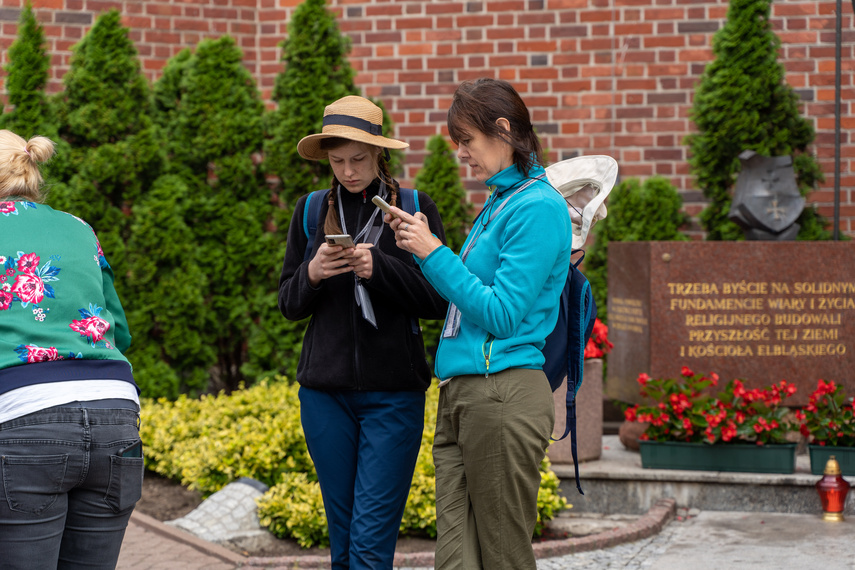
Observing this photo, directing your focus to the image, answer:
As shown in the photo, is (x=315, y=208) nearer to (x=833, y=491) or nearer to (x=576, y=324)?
(x=576, y=324)

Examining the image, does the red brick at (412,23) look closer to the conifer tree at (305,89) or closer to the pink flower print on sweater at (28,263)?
the conifer tree at (305,89)

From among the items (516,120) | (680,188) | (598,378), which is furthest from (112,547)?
(680,188)

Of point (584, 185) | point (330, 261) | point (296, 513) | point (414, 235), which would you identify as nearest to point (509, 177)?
point (414, 235)

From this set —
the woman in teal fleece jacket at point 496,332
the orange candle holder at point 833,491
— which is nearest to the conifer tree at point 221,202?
the orange candle holder at point 833,491

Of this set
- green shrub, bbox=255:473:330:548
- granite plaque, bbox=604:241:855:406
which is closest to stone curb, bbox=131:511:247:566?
green shrub, bbox=255:473:330:548

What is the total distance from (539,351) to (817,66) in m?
5.64

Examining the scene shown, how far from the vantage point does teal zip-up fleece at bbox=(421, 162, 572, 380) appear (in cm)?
225

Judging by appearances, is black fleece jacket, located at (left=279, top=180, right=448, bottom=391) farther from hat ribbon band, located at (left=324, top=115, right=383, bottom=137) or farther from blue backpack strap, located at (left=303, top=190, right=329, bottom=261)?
hat ribbon band, located at (left=324, top=115, right=383, bottom=137)

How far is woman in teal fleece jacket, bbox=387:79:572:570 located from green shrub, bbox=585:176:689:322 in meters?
4.48

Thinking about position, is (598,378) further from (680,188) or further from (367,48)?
(367,48)

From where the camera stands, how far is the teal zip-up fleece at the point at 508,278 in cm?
225

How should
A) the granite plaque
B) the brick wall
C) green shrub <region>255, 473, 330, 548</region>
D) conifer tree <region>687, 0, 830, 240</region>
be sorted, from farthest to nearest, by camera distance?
the brick wall < conifer tree <region>687, 0, 830, 240</region> < the granite plaque < green shrub <region>255, 473, 330, 548</region>

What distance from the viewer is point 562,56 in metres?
7.38

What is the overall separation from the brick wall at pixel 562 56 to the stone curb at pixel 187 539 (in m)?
3.74
